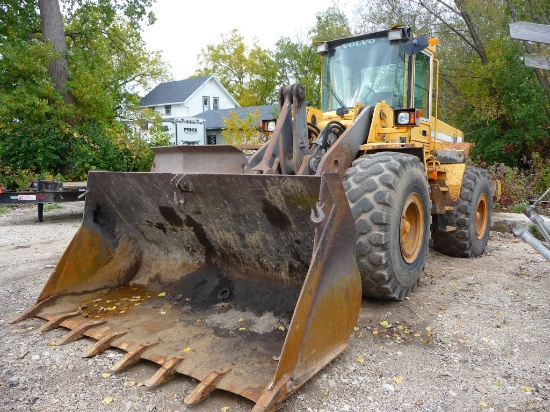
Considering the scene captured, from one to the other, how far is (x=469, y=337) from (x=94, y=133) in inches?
590

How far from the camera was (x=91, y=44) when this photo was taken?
716 inches

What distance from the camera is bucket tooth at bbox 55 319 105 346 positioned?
369cm

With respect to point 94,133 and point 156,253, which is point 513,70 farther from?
point 156,253


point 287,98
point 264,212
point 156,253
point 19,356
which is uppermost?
point 287,98

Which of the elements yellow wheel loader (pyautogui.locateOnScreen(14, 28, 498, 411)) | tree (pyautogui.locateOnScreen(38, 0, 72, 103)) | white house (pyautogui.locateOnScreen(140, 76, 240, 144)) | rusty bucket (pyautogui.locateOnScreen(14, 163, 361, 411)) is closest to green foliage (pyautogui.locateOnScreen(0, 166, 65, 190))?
tree (pyautogui.locateOnScreen(38, 0, 72, 103))

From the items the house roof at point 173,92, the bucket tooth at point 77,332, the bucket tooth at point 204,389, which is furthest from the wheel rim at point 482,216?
the house roof at point 173,92

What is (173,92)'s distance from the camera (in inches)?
1833

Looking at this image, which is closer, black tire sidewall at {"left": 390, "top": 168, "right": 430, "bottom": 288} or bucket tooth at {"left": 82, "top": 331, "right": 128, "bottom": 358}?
bucket tooth at {"left": 82, "top": 331, "right": 128, "bottom": 358}

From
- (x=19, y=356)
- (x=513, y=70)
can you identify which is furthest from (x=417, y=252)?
(x=513, y=70)

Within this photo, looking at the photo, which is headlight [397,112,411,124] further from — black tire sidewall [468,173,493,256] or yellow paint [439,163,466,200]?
black tire sidewall [468,173,493,256]

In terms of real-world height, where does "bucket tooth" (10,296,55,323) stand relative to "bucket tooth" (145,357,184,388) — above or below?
above

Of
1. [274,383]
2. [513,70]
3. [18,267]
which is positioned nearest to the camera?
[274,383]

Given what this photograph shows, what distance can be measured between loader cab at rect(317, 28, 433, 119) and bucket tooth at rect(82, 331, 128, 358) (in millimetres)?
3397

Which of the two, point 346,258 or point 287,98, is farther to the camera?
point 287,98
